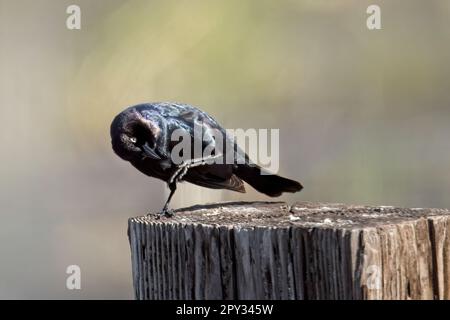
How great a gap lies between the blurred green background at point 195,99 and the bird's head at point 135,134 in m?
1.84

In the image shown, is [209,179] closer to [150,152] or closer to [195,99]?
[150,152]

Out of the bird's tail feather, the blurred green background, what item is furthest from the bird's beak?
the blurred green background

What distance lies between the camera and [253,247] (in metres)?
2.51

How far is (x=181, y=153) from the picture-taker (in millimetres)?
3924

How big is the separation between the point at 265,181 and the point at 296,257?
66.2 inches

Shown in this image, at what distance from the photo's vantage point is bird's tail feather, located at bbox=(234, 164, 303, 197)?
13.3 ft

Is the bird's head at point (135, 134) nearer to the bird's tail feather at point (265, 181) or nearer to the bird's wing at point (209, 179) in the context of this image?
the bird's wing at point (209, 179)

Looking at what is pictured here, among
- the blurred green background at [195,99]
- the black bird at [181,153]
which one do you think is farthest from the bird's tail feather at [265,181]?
the blurred green background at [195,99]

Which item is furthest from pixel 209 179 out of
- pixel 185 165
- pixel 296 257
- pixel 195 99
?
pixel 195 99

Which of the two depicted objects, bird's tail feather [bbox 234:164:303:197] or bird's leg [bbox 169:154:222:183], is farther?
bird's tail feather [bbox 234:164:303:197]

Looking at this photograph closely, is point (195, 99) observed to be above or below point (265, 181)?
above

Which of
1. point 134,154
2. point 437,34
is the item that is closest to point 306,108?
point 437,34

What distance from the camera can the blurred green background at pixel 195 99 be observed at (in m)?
6.03

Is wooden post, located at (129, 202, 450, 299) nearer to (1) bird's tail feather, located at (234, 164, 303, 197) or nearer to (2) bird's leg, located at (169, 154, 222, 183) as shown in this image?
(2) bird's leg, located at (169, 154, 222, 183)
